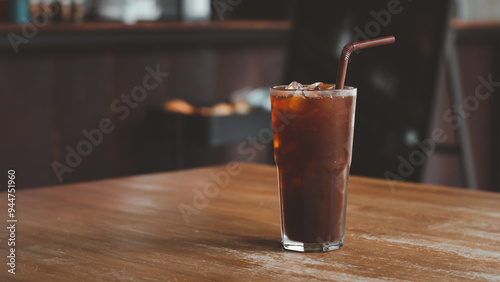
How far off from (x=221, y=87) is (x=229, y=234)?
9.45 feet

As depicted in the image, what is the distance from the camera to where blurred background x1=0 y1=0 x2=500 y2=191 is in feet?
6.75

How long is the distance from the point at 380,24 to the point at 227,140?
121cm

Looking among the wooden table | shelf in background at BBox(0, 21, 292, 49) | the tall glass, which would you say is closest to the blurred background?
shelf in background at BBox(0, 21, 292, 49)

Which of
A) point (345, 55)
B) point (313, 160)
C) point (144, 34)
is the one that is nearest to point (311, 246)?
point (313, 160)

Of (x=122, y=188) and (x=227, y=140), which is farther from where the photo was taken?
(x=227, y=140)

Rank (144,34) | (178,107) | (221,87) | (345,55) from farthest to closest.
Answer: (221,87), (178,107), (144,34), (345,55)

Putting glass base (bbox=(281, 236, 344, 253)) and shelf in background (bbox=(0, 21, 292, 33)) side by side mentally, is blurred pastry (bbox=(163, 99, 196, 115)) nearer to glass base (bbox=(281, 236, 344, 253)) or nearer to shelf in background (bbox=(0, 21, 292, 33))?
shelf in background (bbox=(0, 21, 292, 33))

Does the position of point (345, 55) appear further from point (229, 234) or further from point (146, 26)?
point (146, 26)

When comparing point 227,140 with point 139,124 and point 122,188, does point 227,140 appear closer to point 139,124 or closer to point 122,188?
point 139,124

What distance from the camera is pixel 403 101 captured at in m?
2.06

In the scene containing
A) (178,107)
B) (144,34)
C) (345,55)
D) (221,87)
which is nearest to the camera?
(345,55)

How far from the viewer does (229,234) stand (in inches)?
35.4

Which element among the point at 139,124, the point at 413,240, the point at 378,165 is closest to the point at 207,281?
the point at 413,240

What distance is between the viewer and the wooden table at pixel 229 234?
731 millimetres
